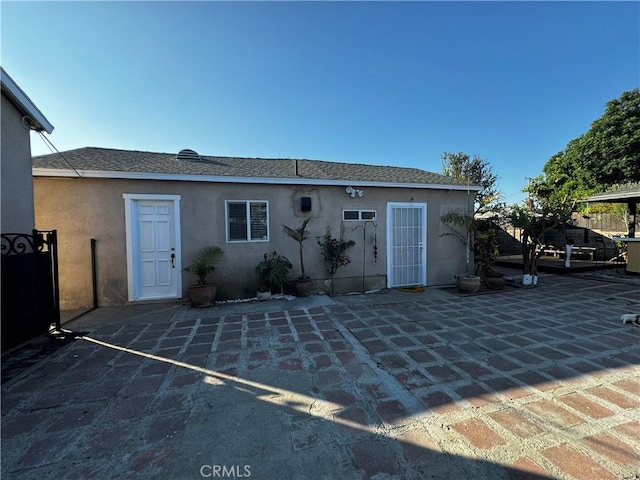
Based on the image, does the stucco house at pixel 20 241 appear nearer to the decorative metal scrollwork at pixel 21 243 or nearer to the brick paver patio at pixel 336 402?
the decorative metal scrollwork at pixel 21 243

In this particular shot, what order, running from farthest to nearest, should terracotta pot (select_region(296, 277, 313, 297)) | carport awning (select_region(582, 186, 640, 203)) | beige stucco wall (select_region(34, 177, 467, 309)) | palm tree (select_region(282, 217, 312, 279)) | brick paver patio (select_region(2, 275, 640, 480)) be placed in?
carport awning (select_region(582, 186, 640, 203)) → palm tree (select_region(282, 217, 312, 279)) → terracotta pot (select_region(296, 277, 313, 297)) → beige stucco wall (select_region(34, 177, 467, 309)) → brick paver patio (select_region(2, 275, 640, 480))

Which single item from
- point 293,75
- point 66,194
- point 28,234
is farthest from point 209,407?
point 293,75

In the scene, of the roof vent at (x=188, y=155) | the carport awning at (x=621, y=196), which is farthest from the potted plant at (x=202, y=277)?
the carport awning at (x=621, y=196)

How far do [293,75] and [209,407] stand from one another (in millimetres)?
8573

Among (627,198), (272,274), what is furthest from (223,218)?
(627,198)

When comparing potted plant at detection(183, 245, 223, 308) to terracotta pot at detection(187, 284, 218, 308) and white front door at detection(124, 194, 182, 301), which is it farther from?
white front door at detection(124, 194, 182, 301)

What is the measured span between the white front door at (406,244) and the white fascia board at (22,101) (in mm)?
7536

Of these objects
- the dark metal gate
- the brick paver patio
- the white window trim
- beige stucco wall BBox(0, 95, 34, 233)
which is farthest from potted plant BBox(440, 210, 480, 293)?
beige stucco wall BBox(0, 95, 34, 233)

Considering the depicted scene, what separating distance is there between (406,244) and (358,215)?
69.4 inches

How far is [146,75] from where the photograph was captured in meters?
6.41

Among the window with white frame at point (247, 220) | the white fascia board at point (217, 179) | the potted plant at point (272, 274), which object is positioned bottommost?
the potted plant at point (272, 274)

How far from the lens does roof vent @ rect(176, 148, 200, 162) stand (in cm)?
746

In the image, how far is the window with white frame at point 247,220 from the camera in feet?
20.8

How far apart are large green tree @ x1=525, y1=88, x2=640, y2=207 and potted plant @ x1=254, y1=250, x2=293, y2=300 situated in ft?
49.5
